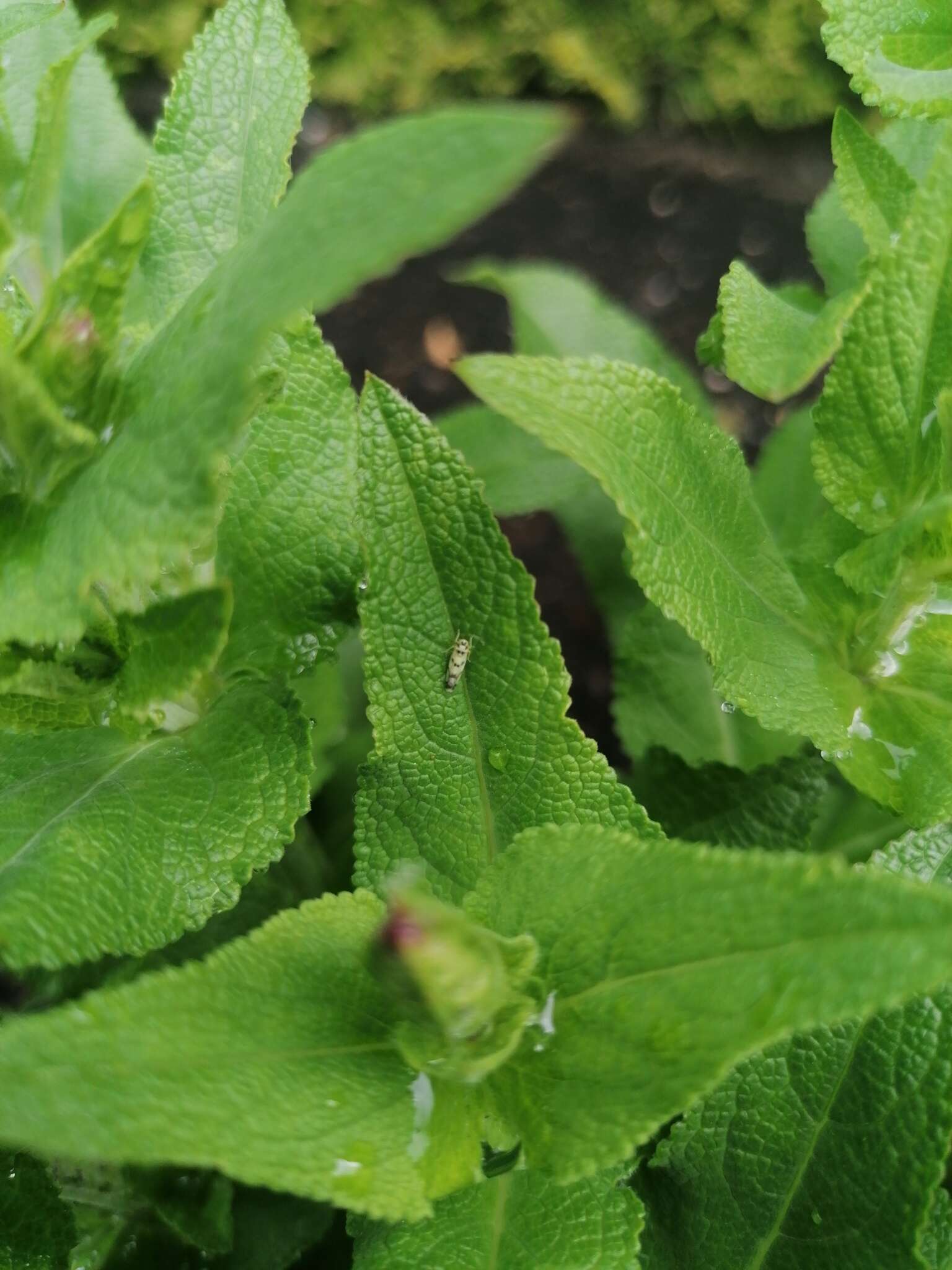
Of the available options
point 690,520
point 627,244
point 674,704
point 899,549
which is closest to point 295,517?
point 690,520

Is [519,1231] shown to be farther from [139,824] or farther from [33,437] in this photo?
[33,437]

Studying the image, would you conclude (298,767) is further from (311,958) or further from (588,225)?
(588,225)

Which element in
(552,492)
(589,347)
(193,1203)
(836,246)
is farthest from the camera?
(589,347)

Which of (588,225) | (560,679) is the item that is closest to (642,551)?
(560,679)

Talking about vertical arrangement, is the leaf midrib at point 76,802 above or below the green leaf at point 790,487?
above

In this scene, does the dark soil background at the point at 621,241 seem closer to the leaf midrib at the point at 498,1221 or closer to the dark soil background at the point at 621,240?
the dark soil background at the point at 621,240

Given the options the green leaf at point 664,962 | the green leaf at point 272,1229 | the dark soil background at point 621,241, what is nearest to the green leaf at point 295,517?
the green leaf at point 664,962

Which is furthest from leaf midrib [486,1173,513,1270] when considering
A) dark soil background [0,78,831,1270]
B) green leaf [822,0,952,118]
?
dark soil background [0,78,831,1270]
